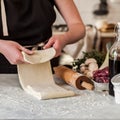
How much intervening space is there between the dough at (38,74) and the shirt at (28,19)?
270mm

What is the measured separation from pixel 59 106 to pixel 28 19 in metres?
0.52

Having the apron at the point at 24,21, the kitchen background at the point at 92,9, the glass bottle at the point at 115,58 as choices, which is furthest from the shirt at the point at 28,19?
the kitchen background at the point at 92,9

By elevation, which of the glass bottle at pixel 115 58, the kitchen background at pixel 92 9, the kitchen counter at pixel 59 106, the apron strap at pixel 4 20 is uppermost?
the apron strap at pixel 4 20

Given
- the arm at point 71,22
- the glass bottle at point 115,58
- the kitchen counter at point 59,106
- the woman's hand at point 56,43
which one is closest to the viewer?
the kitchen counter at point 59,106

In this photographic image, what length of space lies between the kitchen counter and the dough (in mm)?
34

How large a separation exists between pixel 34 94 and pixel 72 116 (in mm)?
191

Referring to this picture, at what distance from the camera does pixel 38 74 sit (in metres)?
1.07

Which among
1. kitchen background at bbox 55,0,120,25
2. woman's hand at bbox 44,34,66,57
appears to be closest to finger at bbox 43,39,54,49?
woman's hand at bbox 44,34,66,57

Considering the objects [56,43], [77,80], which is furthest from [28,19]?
[77,80]

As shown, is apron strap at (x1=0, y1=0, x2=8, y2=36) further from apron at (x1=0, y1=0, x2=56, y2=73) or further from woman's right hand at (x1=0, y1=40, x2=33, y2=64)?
woman's right hand at (x1=0, y1=40, x2=33, y2=64)

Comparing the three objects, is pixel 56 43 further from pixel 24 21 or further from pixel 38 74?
pixel 24 21

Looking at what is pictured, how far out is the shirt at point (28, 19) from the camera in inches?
50.4

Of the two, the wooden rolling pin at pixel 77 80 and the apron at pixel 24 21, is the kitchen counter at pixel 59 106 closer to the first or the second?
the wooden rolling pin at pixel 77 80

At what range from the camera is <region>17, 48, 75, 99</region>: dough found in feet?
3.30
